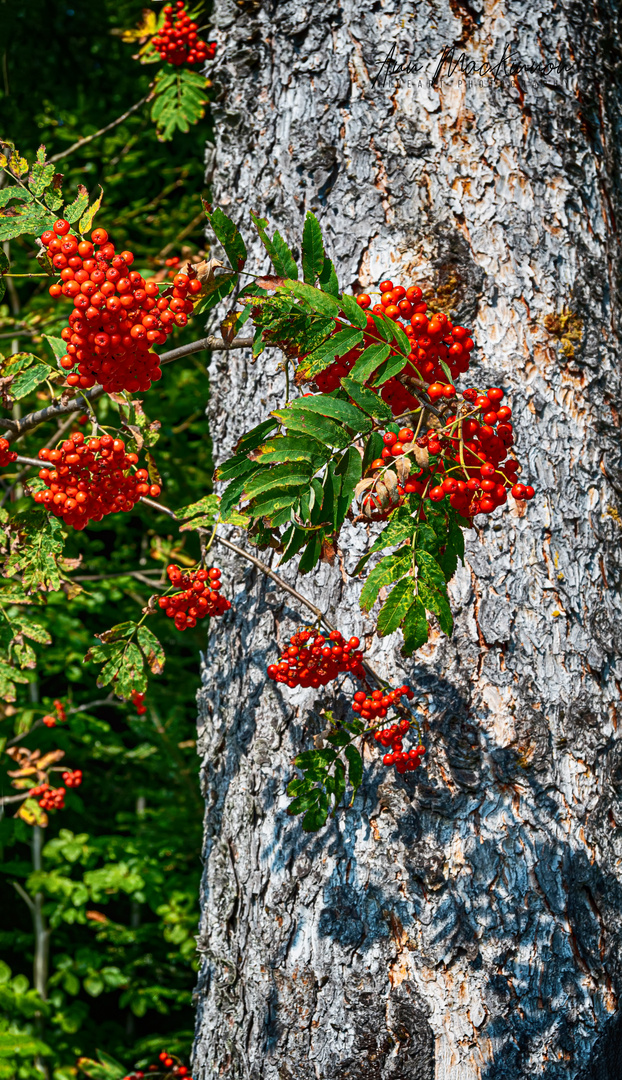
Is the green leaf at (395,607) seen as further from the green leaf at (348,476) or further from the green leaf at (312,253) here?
the green leaf at (312,253)

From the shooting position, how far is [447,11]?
1826 mm

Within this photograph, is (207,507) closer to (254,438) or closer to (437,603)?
(254,438)

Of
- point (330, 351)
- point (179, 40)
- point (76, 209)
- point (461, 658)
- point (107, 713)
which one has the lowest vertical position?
point (461, 658)

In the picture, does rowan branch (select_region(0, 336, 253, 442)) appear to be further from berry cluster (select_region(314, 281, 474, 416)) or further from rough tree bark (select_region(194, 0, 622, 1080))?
rough tree bark (select_region(194, 0, 622, 1080))

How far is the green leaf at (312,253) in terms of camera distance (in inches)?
52.2

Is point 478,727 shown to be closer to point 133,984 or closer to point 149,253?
point 133,984

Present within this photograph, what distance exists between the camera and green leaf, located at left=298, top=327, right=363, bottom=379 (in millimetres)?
1205

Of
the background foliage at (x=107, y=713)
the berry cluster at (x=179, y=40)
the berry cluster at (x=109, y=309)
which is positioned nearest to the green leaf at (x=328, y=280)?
the berry cluster at (x=109, y=309)

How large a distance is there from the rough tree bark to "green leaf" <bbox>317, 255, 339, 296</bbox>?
490 millimetres

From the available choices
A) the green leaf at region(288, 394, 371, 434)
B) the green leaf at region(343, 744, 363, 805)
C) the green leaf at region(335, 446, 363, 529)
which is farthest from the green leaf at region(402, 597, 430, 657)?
the green leaf at region(343, 744, 363, 805)

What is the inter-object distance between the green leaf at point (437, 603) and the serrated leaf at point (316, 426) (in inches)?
10.3

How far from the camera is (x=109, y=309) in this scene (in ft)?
3.86

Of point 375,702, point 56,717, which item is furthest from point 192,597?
point 56,717

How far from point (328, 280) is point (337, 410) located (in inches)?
11.5
